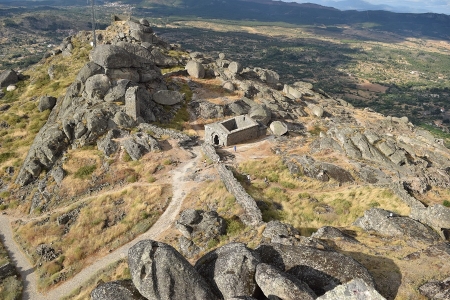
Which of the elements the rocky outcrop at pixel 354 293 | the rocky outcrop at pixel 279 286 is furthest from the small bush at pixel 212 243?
the rocky outcrop at pixel 354 293

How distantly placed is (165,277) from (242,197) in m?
16.1

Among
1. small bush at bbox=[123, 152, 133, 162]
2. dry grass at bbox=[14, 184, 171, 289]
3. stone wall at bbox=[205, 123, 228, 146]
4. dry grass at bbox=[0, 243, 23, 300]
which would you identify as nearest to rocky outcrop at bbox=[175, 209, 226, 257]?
dry grass at bbox=[14, 184, 171, 289]

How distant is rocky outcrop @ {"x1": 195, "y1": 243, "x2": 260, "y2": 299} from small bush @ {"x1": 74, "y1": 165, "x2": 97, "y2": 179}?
2563cm

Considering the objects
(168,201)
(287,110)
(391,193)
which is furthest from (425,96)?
(168,201)

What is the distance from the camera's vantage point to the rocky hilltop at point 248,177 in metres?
14.3

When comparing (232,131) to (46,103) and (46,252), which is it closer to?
(46,252)

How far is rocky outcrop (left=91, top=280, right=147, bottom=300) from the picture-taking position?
14.0 meters

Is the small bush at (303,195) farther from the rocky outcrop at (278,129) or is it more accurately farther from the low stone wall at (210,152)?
the rocky outcrop at (278,129)

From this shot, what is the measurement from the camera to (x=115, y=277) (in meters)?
23.4

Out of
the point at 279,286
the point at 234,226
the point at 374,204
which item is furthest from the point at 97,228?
the point at 374,204

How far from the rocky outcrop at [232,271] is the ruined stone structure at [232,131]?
2759 cm

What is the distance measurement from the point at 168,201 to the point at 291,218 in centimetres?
1251

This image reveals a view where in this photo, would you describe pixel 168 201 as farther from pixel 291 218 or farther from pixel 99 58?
pixel 99 58

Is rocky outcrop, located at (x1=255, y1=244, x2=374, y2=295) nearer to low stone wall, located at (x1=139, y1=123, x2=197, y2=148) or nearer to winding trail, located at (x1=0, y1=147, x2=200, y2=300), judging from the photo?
winding trail, located at (x1=0, y1=147, x2=200, y2=300)
